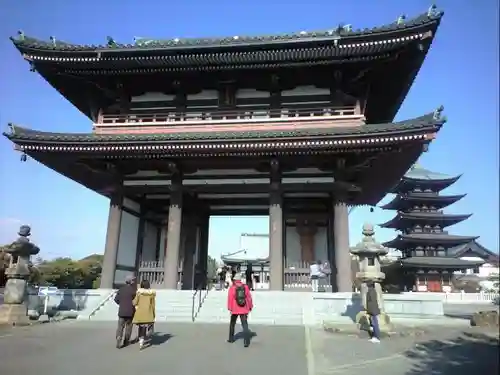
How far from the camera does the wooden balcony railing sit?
54.9ft

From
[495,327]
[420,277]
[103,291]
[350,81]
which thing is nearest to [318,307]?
[103,291]

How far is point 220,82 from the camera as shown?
1770cm

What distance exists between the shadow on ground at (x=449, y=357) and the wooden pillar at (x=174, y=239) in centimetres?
989

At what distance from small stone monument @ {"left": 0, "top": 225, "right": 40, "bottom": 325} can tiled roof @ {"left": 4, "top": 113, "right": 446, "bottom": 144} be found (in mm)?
3952

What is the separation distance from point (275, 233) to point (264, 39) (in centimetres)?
844

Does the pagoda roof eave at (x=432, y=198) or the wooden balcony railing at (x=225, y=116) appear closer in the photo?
the wooden balcony railing at (x=225, y=116)

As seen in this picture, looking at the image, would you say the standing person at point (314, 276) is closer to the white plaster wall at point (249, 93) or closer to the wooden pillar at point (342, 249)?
the wooden pillar at point (342, 249)

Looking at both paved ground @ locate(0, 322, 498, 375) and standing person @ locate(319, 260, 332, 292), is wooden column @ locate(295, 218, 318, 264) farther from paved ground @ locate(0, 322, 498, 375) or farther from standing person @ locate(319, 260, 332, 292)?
paved ground @ locate(0, 322, 498, 375)

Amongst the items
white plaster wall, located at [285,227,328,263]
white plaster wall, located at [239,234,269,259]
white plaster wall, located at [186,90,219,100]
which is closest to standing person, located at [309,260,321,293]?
white plaster wall, located at [285,227,328,263]

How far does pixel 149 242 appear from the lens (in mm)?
20484

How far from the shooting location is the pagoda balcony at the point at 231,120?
16.3 meters

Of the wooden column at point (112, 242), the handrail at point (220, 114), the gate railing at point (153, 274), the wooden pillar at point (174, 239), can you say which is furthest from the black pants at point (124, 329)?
the handrail at point (220, 114)

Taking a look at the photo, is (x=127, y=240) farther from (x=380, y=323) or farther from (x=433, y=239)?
(x=433, y=239)

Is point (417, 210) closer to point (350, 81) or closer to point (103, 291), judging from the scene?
point (350, 81)
